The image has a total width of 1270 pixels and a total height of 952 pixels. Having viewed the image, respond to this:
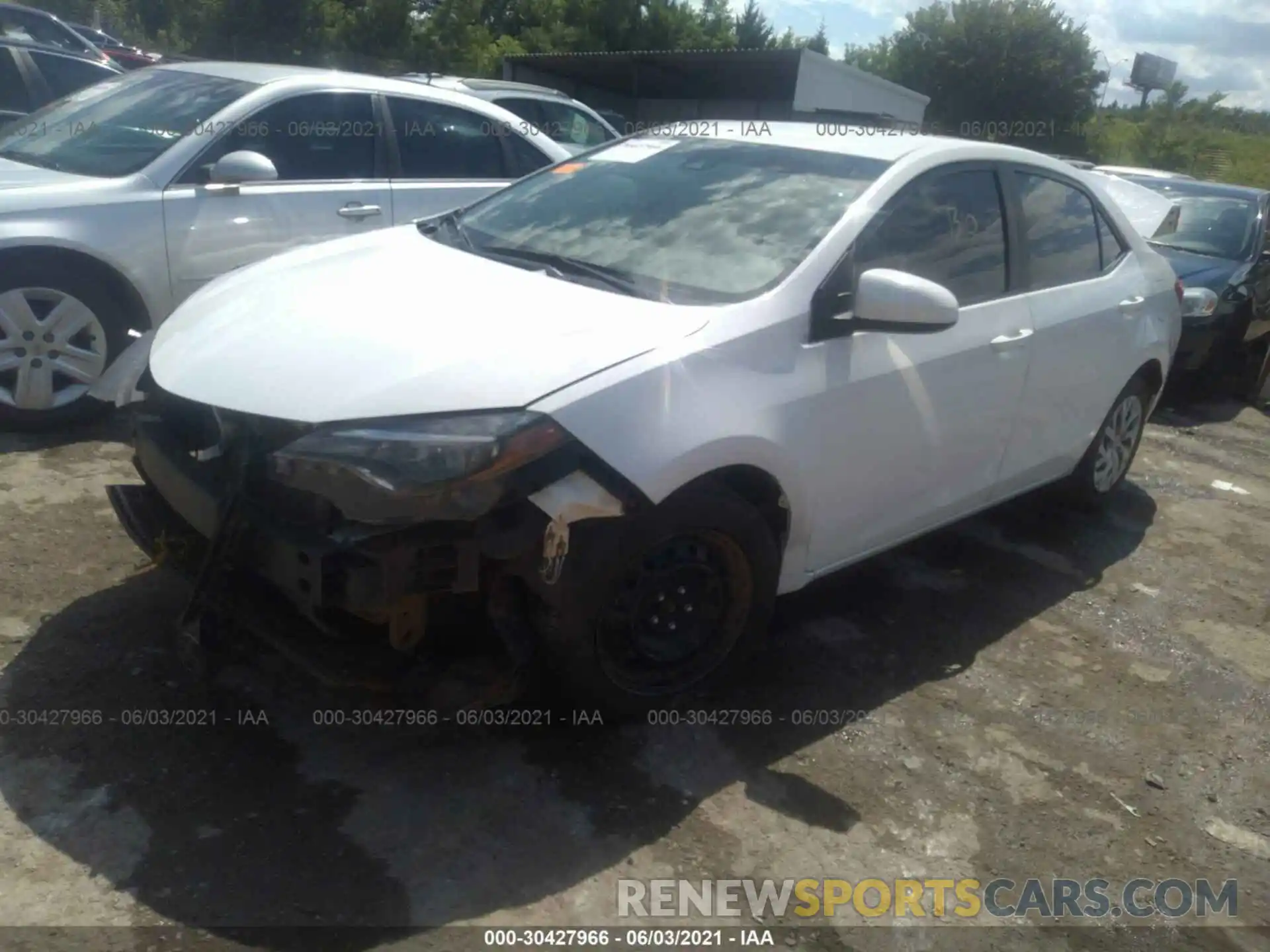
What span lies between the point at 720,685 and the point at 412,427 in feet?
4.88

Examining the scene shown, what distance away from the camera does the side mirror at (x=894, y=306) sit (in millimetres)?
3246

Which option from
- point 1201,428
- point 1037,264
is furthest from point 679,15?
point 1037,264

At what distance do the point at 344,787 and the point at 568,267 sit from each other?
5.54 feet

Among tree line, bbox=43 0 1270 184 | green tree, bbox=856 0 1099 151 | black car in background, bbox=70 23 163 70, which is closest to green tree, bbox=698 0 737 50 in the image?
tree line, bbox=43 0 1270 184

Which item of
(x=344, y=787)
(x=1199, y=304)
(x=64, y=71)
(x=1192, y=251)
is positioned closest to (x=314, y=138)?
(x=64, y=71)

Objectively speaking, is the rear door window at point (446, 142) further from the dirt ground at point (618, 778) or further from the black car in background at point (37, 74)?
the black car in background at point (37, 74)

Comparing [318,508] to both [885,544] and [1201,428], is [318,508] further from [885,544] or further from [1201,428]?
[1201,428]

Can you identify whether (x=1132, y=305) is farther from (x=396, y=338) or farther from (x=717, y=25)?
(x=717, y=25)

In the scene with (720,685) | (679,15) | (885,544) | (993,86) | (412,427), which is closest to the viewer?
(412,427)

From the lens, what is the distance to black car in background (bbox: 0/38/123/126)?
748cm

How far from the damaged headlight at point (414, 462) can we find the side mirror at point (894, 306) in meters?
1.14

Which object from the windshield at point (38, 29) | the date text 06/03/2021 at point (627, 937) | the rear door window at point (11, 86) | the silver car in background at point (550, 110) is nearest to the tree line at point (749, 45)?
the windshield at point (38, 29)

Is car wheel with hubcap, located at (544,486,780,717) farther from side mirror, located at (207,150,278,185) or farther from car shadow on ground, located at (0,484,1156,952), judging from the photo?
side mirror, located at (207,150,278,185)

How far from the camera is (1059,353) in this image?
14.3ft
